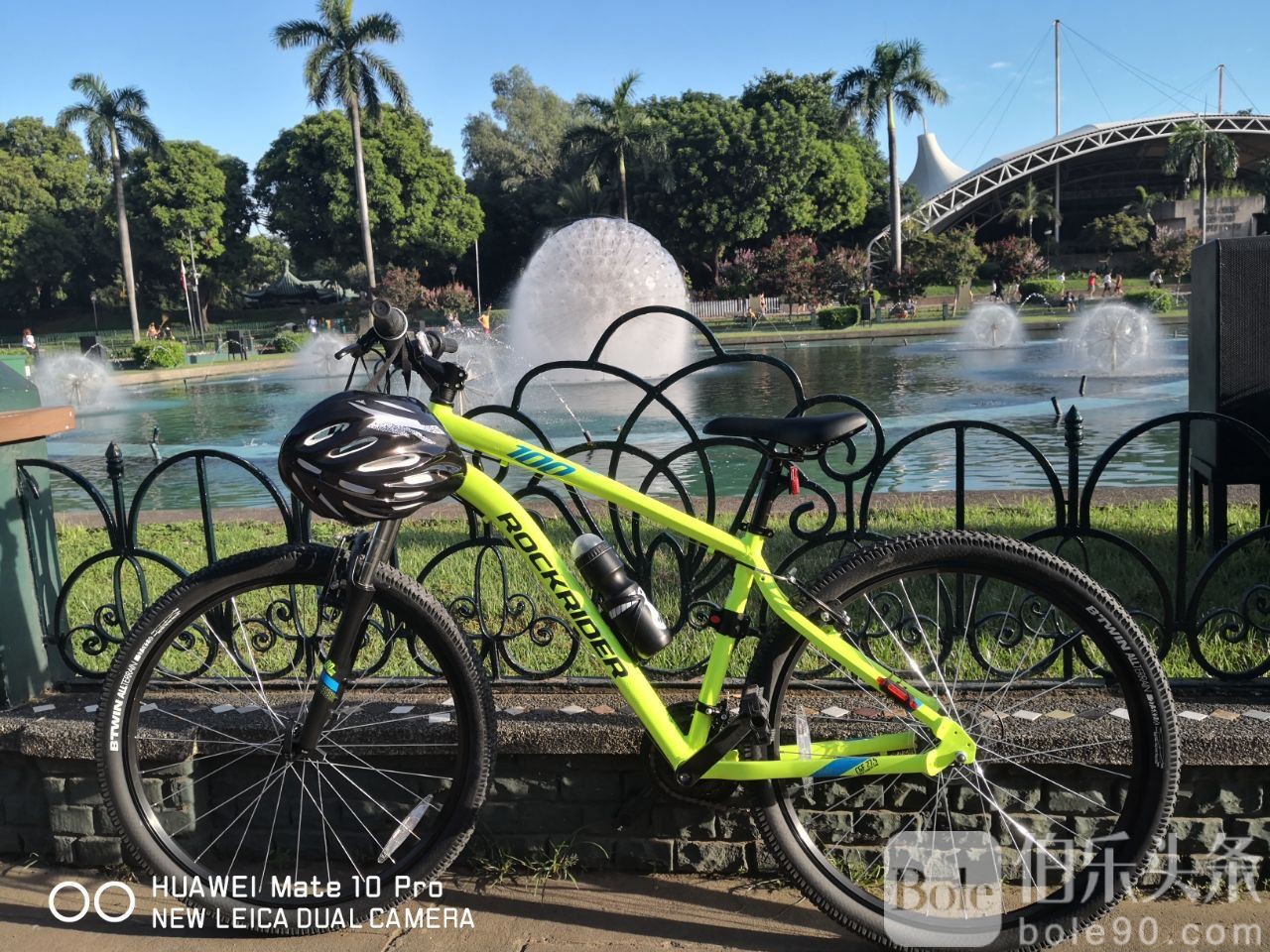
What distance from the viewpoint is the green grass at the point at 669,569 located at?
357 cm

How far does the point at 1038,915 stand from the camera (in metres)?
2.39

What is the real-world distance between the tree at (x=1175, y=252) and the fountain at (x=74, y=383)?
47.2 m

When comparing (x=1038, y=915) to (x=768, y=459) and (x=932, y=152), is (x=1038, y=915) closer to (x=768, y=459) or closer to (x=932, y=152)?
(x=768, y=459)

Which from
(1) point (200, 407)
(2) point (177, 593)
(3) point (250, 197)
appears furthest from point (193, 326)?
(2) point (177, 593)

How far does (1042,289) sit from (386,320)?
4531 cm

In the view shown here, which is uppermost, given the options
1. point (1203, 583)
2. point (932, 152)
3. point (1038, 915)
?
point (932, 152)

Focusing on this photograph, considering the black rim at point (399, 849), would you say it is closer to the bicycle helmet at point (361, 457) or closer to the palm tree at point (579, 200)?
the bicycle helmet at point (361, 457)

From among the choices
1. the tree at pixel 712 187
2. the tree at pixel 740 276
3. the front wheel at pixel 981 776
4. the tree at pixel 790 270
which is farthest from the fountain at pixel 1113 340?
the tree at pixel 712 187

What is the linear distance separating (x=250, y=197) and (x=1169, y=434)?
55412 mm

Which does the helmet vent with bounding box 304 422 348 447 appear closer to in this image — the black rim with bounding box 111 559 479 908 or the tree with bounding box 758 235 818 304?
the black rim with bounding box 111 559 479 908

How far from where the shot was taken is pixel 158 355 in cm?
2595

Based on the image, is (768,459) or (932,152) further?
(932,152)

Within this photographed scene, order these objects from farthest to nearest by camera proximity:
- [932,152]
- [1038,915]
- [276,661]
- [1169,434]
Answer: [932,152] < [1169,434] < [276,661] < [1038,915]

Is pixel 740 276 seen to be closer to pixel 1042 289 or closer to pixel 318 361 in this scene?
pixel 1042 289
